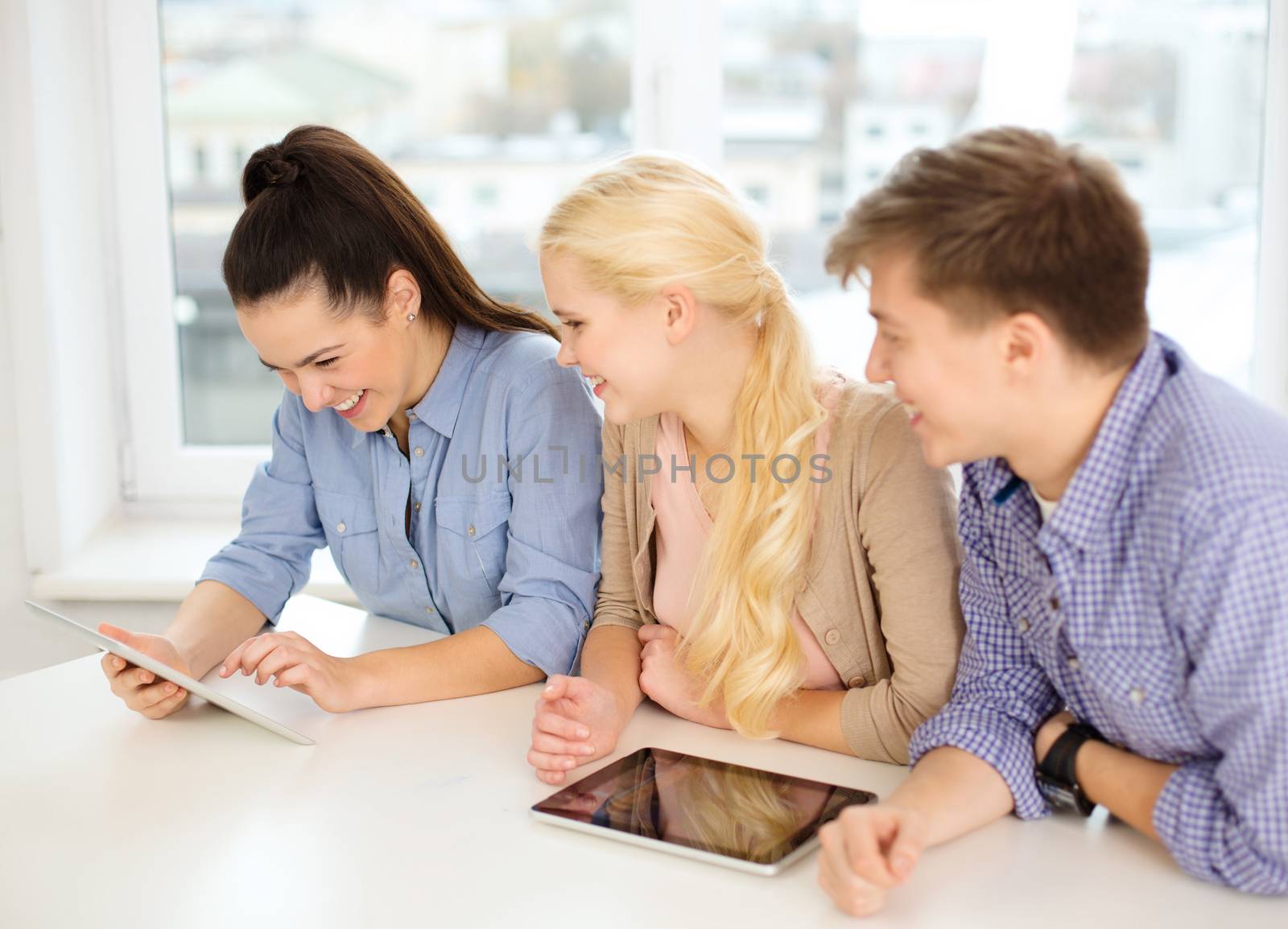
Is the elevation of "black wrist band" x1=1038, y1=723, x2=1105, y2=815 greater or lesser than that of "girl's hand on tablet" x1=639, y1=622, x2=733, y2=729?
greater

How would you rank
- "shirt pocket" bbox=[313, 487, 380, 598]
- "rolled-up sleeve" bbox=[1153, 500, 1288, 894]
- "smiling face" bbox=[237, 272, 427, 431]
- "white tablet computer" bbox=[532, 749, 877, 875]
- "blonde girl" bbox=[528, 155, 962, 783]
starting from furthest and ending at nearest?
"shirt pocket" bbox=[313, 487, 380, 598] < "smiling face" bbox=[237, 272, 427, 431] < "blonde girl" bbox=[528, 155, 962, 783] < "white tablet computer" bbox=[532, 749, 877, 875] < "rolled-up sleeve" bbox=[1153, 500, 1288, 894]

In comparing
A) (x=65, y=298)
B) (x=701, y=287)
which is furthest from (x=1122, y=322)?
(x=65, y=298)

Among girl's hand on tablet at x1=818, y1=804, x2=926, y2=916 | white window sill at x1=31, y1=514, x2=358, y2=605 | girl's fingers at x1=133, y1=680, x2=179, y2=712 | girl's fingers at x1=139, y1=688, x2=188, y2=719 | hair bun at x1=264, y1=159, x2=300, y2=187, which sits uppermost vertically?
hair bun at x1=264, y1=159, x2=300, y2=187

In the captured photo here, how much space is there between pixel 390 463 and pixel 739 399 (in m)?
0.51

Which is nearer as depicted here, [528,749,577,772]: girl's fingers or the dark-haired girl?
[528,749,577,772]: girl's fingers

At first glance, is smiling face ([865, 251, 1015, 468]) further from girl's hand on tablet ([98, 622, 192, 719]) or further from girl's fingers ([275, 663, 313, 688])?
girl's hand on tablet ([98, 622, 192, 719])

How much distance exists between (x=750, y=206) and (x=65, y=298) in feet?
5.36

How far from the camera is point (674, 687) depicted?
4.18 ft

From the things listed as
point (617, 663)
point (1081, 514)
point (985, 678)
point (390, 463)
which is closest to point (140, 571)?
point (390, 463)

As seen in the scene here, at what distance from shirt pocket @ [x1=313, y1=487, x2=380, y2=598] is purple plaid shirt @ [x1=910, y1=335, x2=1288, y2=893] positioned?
0.80m

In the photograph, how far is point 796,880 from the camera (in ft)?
3.05

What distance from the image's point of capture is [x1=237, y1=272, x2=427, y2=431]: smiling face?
1389mm

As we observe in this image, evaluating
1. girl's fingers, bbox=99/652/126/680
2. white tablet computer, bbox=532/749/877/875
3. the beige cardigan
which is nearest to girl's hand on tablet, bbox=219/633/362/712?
girl's fingers, bbox=99/652/126/680

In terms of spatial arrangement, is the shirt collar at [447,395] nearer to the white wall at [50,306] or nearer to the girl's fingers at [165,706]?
the girl's fingers at [165,706]
